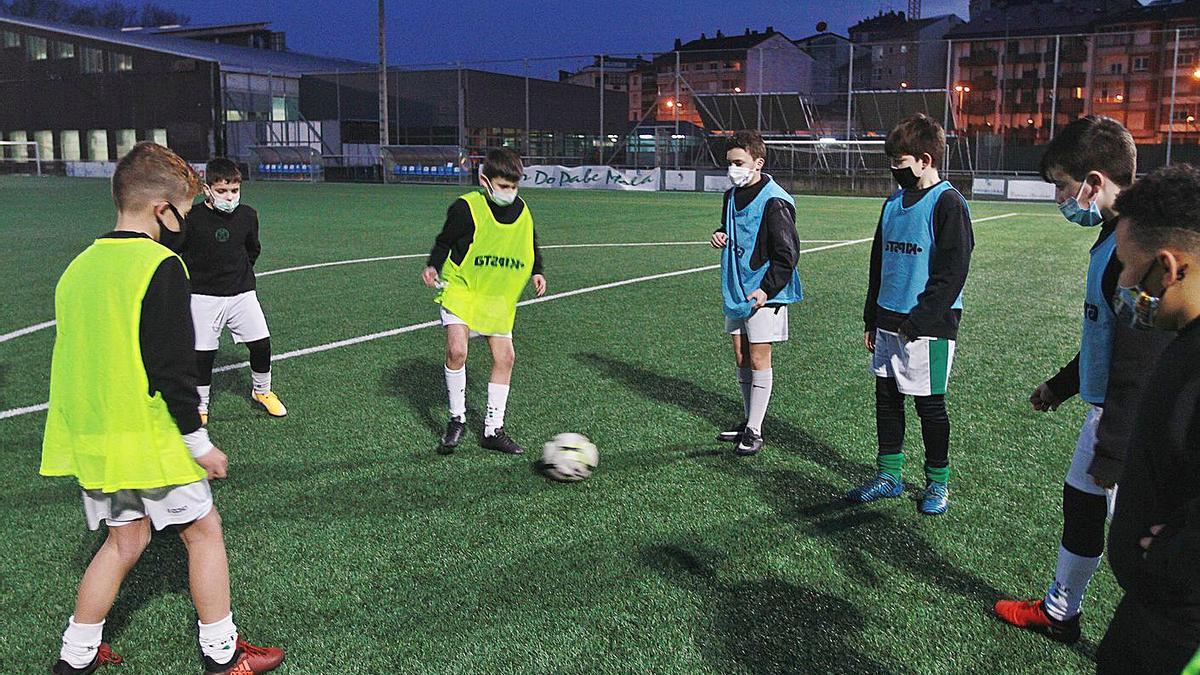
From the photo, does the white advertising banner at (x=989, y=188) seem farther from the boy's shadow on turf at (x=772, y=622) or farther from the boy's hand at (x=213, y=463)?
the boy's hand at (x=213, y=463)

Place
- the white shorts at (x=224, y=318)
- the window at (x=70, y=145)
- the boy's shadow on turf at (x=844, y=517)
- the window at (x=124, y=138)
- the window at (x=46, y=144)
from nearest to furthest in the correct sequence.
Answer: the boy's shadow on turf at (x=844, y=517) → the white shorts at (x=224, y=318) → the window at (x=124, y=138) → the window at (x=70, y=145) → the window at (x=46, y=144)

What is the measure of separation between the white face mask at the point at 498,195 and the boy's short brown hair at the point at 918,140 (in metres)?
2.25

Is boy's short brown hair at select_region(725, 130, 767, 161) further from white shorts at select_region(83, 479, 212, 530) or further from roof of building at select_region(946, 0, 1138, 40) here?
roof of building at select_region(946, 0, 1138, 40)

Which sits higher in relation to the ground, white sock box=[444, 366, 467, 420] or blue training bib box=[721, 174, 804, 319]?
blue training bib box=[721, 174, 804, 319]

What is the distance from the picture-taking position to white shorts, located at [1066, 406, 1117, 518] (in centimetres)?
325

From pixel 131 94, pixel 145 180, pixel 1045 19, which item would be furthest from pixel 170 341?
pixel 1045 19

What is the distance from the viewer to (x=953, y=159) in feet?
122

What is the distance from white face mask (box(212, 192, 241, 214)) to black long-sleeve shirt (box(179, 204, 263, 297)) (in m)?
0.06

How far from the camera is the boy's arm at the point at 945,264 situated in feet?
14.5

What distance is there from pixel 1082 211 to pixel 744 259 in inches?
98.2

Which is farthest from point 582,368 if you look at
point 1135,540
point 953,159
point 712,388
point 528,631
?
point 953,159

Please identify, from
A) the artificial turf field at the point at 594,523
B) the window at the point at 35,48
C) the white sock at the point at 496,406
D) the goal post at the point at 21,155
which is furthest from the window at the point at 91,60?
the white sock at the point at 496,406

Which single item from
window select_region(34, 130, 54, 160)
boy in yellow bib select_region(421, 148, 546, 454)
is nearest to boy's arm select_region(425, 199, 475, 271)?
boy in yellow bib select_region(421, 148, 546, 454)

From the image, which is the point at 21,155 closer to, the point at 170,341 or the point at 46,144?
the point at 46,144
